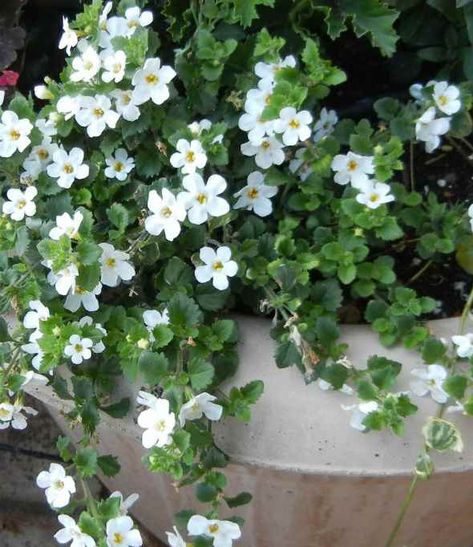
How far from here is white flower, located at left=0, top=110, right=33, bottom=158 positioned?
865 mm

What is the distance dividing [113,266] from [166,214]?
0.23ft

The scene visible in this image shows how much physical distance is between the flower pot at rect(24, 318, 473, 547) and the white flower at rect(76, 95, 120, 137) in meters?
0.24

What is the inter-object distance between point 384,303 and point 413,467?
0.54 feet

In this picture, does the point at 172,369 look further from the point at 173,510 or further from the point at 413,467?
the point at 173,510

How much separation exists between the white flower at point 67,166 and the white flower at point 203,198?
0.14 metres

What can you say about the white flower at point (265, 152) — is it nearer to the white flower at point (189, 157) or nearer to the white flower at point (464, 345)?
the white flower at point (189, 157)

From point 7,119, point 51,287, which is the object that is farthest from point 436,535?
point 7,119

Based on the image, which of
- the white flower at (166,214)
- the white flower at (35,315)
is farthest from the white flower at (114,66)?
the white flower at (35,315)

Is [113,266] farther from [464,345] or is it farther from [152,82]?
[464,345]

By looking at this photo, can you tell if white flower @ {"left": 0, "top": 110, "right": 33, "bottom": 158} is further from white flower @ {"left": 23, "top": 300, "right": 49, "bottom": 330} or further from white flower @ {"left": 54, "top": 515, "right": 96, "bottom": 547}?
white flower @ {"left": 54, "top": 515, "right": 96, "bottom": 547}

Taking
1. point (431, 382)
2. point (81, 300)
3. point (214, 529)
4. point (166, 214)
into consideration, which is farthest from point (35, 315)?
point (431, 382)

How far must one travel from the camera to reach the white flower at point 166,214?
79 cm

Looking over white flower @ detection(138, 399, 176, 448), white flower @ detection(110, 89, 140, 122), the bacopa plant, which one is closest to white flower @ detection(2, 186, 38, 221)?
the bacopa plant

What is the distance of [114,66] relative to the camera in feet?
2.69
